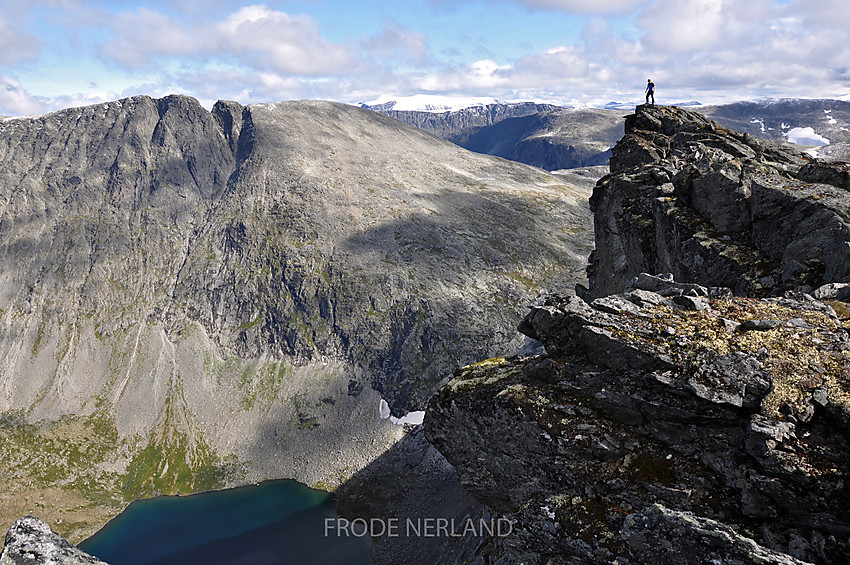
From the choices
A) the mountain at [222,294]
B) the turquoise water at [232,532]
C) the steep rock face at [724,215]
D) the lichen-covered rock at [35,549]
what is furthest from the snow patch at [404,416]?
the lichen-covered rock at [35,549]

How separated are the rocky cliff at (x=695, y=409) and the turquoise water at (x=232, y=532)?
70450 millimetres

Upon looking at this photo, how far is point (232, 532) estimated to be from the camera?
9362 cm

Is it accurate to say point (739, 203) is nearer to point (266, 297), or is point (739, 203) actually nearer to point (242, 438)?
point (242, 438)

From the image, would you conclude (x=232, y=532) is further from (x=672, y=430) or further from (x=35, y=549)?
(x=672, y=430)

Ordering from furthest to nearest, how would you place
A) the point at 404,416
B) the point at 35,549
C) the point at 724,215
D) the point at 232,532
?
1. the point at 404,416
2. the point at 232,532
3. the point at 724,215
4. the point at 35,549

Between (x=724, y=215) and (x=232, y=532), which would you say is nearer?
(x=724, y=215)

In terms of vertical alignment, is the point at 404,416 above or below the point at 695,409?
below

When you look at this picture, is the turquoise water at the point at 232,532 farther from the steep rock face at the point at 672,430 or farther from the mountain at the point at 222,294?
the steep rock face at the point at 672,430

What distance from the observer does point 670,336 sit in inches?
752

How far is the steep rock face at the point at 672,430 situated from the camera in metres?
14.9

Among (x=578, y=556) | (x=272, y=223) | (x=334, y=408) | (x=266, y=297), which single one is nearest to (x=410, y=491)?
(x=334, y=408)

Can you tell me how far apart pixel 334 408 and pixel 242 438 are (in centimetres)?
2484

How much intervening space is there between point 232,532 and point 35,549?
94.6m

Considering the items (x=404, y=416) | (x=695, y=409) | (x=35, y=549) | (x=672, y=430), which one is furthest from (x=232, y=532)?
(x=695, y=409)
